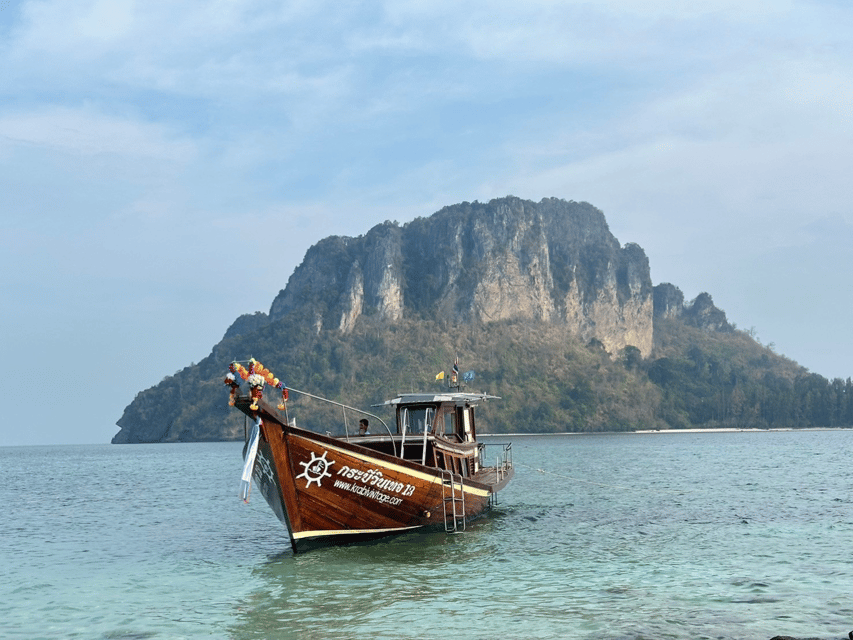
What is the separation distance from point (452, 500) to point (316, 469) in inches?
181

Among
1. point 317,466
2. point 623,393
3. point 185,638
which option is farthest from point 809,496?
point 623,393

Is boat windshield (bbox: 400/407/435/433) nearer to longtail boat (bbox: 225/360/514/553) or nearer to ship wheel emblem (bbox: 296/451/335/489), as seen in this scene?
longtail boat (bbox: 225/360/514/553)

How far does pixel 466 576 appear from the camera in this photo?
17.9 metres

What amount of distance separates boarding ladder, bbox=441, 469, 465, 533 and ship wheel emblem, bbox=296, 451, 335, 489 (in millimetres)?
3786

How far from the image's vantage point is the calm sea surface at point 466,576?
13969 millimetres

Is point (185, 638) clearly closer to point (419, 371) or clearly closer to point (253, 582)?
point (253, 582)

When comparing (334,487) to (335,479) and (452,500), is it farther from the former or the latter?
(452,500)

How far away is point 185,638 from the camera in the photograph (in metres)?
13.6

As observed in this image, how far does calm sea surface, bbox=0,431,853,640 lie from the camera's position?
550 inches

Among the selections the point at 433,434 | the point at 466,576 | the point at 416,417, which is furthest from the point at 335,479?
the point at 416,417

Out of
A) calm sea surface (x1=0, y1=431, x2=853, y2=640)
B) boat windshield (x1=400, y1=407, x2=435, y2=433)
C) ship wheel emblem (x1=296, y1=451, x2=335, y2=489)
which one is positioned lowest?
calm sea surface (x1=0, y1=431, x2=853, y2=640)

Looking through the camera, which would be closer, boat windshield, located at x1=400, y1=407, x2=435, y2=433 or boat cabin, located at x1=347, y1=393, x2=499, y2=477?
boat cabin, located at x1=347, y1=393, x2=499, y2=477

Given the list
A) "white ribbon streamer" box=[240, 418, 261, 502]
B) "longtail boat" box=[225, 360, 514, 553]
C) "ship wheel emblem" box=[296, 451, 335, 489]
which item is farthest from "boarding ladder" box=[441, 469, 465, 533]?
"white ribbon streamer" box=[240, 418, 261, 502]

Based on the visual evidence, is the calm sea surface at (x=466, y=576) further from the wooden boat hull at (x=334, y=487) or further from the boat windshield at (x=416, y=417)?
the boat windshield at (x=416, y=417)
